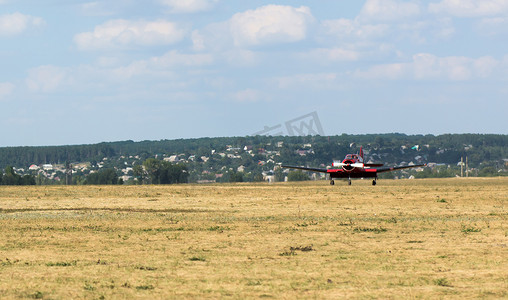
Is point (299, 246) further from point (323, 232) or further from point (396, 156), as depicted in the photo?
point (396, 156)

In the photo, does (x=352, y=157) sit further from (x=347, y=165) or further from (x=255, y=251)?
(x=255, y=251)

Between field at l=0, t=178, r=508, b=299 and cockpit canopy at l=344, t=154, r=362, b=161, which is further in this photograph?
cockpit canopy at l=344, t=154, r=362, b=161

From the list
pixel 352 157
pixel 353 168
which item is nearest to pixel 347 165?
pixel 353 168

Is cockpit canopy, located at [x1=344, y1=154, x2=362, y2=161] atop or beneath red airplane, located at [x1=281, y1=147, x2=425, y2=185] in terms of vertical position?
atop

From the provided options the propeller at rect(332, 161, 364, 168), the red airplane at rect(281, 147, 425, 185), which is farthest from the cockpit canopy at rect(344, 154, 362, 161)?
the propeller at rect(332, 161, 364, 168)

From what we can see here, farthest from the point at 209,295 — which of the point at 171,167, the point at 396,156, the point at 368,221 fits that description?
the point at 396,156

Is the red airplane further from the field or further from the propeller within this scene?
the field

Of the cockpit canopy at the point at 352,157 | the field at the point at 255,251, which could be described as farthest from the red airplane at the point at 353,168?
the field at the point at 255,251

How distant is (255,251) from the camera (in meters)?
23.5

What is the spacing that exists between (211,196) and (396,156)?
14524cm

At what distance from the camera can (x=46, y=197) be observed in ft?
172

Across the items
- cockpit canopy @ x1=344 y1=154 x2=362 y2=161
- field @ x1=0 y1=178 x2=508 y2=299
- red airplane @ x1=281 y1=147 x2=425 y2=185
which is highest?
cockpit canopy @ x1=344 y1=154 x2=362 y2=161

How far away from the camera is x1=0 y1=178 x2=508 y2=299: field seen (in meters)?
17.2

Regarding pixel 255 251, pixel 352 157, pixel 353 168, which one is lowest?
pixel 255 251
